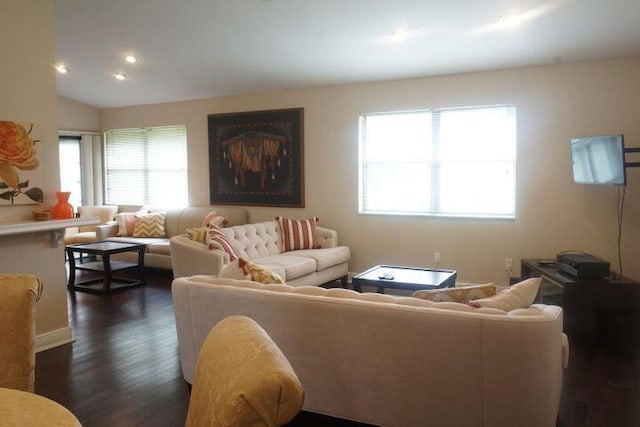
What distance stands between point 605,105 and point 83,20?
5.14 m

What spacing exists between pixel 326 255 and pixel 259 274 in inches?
105

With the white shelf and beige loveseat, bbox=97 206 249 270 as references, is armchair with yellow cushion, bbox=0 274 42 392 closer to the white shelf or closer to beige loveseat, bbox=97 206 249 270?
the white shelf

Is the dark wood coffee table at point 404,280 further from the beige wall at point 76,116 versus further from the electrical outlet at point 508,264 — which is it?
→ the beige wall at point 76,116

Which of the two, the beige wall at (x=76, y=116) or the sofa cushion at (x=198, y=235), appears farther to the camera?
the beige wall at (x=76, y=116)

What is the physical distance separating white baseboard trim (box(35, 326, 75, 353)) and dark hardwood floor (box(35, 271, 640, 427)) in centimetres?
7

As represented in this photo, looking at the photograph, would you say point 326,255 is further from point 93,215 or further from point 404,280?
point 93,215

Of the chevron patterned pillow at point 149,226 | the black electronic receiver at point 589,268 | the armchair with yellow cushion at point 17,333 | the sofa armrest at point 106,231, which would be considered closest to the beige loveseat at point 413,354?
the armchair with yellow cushion at point 17,333

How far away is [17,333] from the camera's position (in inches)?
74.0

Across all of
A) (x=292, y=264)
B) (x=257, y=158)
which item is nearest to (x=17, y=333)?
(x=292, y=264)

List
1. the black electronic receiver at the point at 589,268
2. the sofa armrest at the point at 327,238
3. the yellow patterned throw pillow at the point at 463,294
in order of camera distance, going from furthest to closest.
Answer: the sofa armrest at the point at 327,238 → the black electronic receiver at the point at 589,268 → the yellow patterned throw pillow at the point at 463,294

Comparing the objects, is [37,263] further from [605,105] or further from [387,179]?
[605,105]

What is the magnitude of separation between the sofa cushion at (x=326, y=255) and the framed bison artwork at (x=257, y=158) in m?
0.95

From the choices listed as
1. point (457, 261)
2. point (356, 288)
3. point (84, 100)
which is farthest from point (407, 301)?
point (84, 100)

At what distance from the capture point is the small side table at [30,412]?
1289 mm
